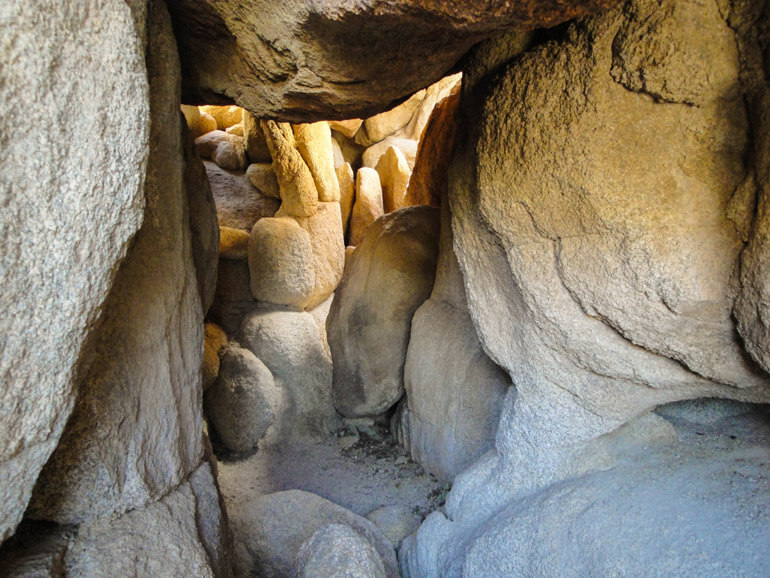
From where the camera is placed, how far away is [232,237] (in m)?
3.06

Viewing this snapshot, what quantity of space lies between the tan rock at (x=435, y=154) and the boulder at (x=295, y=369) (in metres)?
1.16

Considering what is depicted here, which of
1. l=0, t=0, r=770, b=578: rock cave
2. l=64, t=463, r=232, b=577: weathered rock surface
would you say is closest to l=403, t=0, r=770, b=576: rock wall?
l=0, t=0, r=770, b=578: rock cave

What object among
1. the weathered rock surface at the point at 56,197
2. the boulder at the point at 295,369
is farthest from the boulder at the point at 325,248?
the weathered rock surface at the point at 56,197

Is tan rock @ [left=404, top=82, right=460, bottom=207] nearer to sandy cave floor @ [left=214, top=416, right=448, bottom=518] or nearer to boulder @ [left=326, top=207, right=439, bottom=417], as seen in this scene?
boulder @ [left=326, top=207, right=439, bottom=417]

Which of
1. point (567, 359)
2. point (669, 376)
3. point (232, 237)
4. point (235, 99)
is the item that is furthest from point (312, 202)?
point (669, 376)

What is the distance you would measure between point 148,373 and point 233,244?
1.97m

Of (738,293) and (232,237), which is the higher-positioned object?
(738,293)

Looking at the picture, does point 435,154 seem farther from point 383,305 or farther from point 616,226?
point 616,226

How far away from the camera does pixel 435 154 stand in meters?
2.86

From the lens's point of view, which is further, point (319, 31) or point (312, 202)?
point (312, 202)

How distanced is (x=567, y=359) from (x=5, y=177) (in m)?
1.27

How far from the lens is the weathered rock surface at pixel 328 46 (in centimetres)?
95

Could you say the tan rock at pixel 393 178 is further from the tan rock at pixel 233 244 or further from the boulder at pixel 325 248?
the tan rock at pixel 233 244

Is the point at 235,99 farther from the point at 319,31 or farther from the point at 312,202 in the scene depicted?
the point at 312,202
